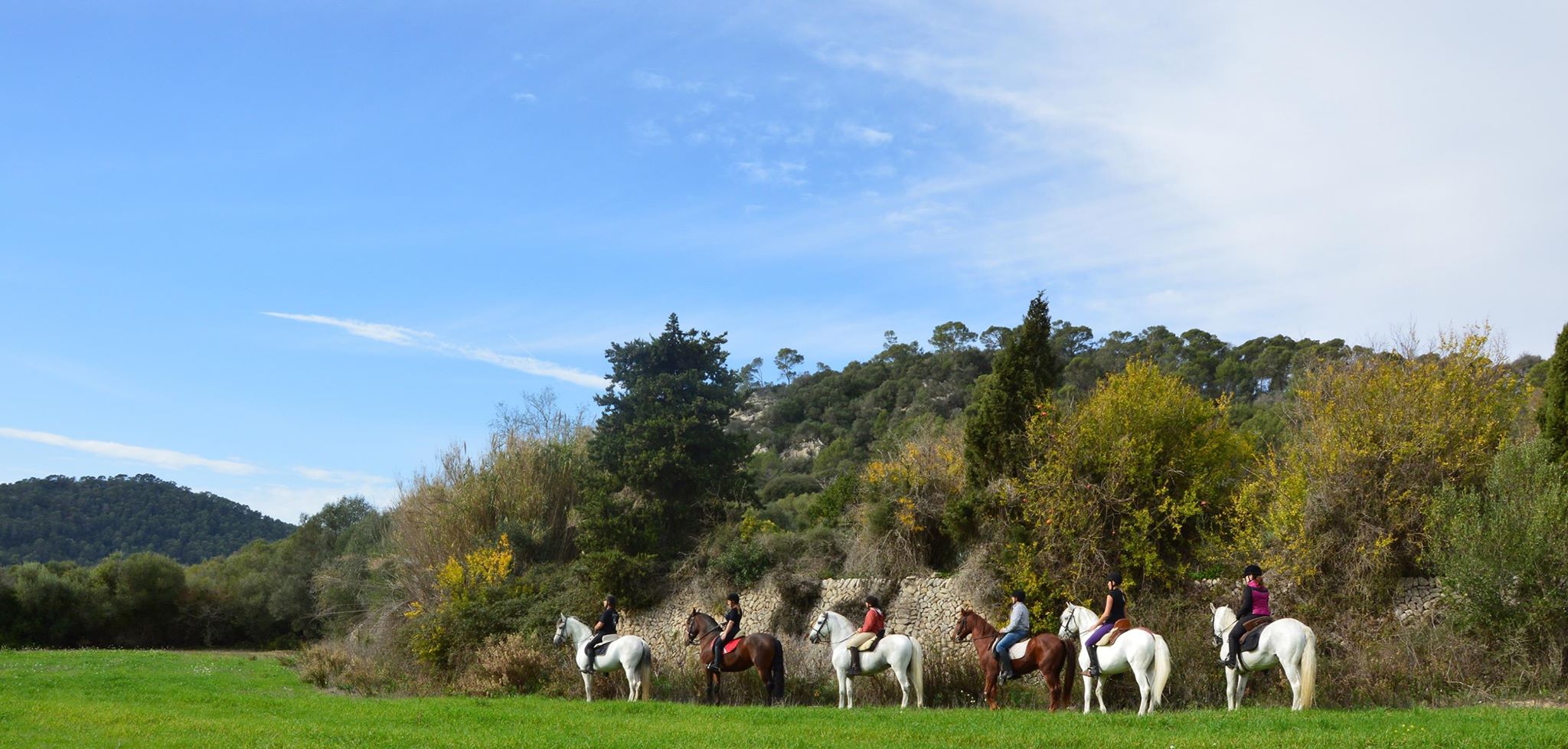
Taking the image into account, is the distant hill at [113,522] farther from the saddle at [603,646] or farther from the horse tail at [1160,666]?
the horse tail at [1160,666]

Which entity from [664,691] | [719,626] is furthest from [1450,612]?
[664,691]

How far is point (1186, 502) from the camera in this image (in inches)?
862

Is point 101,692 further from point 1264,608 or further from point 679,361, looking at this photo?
point 1264,608

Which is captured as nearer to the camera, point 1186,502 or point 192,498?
point 1186,502

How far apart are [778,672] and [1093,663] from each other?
5919 millimetres

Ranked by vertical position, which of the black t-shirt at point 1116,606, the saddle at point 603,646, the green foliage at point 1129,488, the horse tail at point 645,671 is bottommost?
the horse tail at point 645,671

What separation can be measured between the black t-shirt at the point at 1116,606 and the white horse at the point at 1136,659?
0.27 meters

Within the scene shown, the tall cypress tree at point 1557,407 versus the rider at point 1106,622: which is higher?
the tall cypress tree at point 1557,407

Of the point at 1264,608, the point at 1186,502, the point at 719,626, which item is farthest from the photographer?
the point at 1186,502

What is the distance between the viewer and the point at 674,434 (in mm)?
29500

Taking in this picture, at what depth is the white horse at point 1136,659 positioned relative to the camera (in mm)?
15336

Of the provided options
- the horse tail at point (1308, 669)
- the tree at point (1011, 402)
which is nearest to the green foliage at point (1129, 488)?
the tree at point (1011, 402)

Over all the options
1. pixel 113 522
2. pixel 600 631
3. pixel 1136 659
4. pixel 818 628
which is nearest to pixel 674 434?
pixel 600 631

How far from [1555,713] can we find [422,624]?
2435 centimetres
